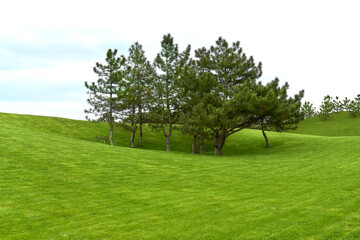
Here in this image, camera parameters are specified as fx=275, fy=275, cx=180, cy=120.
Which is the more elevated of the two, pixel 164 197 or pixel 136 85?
pixel 136 85

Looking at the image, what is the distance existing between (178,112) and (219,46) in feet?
38.6

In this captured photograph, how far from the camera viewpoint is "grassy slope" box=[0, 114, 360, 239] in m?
9.80

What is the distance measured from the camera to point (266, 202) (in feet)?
43.7

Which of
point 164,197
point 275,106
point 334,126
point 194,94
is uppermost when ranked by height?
point 194,94

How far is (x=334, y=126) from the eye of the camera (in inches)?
3415

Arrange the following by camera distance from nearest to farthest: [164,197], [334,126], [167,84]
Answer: [164,197] → [167,84] → [334,126]

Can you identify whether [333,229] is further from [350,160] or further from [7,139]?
[7,139]

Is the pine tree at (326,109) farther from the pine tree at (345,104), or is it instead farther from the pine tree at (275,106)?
the pine tree at (275,106)

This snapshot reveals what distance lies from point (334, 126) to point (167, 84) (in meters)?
67.0

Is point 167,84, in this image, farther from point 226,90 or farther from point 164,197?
point 164,197

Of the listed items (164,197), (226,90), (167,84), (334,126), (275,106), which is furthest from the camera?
(334,126)

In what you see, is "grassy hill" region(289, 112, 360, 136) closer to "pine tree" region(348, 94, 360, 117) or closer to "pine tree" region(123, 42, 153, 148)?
"pine tree" region(348, 94, 360, 117)

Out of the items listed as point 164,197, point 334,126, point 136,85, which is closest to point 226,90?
point 136,85

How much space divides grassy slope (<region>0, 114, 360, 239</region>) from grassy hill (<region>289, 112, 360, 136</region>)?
63359mm
